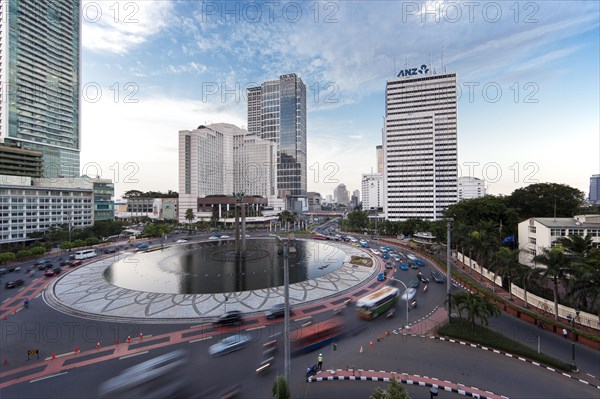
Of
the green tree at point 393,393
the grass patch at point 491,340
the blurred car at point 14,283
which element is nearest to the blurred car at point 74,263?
the blurred car at point 14,283

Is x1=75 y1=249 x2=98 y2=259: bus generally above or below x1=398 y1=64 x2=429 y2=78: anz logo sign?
below

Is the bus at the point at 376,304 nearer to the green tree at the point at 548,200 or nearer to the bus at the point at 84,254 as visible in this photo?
the green tree at the point at 548,200

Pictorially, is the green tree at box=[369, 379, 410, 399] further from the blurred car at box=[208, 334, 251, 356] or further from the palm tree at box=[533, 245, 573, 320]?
the palm tree at box=[533, 245, 573, 320]

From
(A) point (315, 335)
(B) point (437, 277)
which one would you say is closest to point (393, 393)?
(A) point (315, 335)

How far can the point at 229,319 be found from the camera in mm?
26641

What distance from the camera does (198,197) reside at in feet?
402

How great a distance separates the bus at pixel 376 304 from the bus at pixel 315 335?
293 centimetres

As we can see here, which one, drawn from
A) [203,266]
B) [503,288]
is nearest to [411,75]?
[503,288]

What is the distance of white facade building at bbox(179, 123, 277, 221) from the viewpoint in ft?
394

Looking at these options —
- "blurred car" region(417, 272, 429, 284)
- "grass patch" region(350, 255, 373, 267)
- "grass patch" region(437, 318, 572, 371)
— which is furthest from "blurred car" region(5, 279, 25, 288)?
"blurred car" region(417, 272, 429, 284)

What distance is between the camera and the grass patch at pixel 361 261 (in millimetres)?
50175

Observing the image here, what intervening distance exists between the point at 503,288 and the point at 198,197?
4496 inches

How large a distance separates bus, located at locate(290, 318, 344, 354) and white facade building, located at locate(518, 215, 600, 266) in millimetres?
26180

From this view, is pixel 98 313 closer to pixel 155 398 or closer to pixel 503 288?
pixel 155 398
